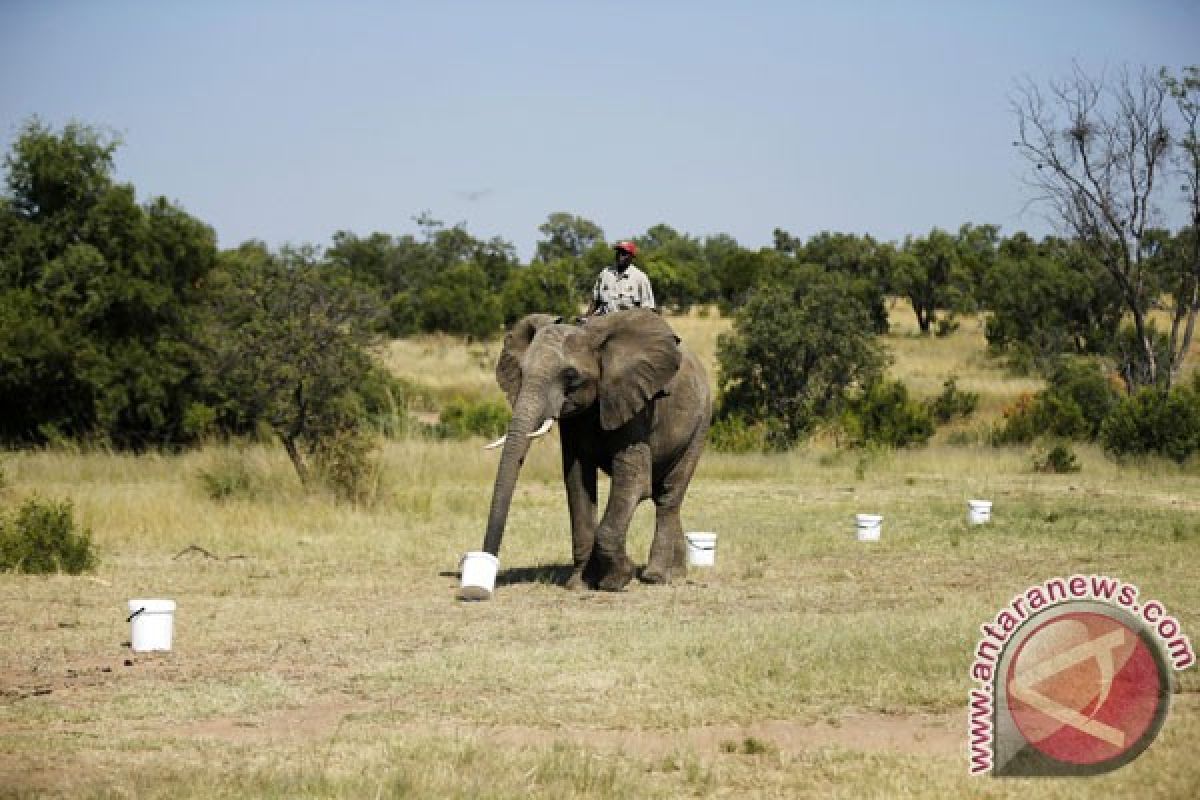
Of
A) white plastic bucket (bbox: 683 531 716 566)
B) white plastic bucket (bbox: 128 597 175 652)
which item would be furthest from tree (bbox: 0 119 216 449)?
white plastic bucket (bbox: 128 597 175 652)

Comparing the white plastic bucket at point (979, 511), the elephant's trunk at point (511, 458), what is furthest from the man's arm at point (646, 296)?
the white plastic bucket at point (979, 511)

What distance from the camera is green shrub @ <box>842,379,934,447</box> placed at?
1316 inches

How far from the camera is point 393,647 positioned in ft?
34.6

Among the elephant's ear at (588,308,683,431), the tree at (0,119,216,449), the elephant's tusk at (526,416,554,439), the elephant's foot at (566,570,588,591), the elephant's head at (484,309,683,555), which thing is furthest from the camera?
the tree at (0,119,216,449)

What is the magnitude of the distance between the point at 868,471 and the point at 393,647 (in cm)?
1801

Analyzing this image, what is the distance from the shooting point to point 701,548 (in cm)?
1459

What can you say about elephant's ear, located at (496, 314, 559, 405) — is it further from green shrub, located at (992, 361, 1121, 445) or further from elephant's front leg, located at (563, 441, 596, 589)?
green shrub, located at (992, 361, 1121, 445)

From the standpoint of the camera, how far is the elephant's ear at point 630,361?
12.6 metres

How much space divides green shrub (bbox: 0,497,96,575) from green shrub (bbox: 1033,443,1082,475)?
18524mm

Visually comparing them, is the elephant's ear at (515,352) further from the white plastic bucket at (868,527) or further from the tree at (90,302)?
the tree at (90,302)

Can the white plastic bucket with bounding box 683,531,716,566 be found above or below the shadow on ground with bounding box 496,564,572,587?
above

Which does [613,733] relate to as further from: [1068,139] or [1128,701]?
[1068,139]

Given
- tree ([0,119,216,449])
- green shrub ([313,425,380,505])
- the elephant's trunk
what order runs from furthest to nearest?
tree ([0,119,216,449]) → green shrub ([313,425,380,505]) → the elephant's trunk

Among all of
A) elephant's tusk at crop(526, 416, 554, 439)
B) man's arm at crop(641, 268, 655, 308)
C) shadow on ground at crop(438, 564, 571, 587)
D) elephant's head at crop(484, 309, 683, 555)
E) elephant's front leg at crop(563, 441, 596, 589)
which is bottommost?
shadow on ground at crop(438, 564, 571, 587)
